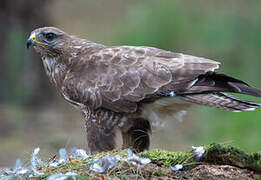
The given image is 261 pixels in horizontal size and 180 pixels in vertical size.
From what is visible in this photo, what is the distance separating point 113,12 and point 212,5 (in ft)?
10.9

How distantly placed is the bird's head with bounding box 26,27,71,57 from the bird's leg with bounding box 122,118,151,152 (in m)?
1.26

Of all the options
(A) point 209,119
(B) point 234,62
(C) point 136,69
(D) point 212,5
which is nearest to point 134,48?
(C) point 136,69

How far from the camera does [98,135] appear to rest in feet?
18.1

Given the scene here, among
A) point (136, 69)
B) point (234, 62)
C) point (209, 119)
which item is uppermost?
point (136, 69)

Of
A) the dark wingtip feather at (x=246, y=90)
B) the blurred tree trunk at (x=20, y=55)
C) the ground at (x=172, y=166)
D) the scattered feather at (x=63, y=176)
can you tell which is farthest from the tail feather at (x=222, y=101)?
the blurred tree trunk at (x=20, y=55)

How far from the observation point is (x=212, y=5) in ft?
48.1

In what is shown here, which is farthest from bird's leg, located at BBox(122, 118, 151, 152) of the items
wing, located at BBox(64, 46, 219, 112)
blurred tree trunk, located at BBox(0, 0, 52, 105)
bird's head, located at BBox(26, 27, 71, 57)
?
blurred tree trunk, located at BBox(0, 0, 52, 105)

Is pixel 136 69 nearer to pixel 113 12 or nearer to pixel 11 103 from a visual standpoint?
pixel 11 103

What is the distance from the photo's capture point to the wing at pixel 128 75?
205 inches

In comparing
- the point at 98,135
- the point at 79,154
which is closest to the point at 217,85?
the point at 98,135

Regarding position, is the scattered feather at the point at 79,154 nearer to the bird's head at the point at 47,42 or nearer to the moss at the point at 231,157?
the moss at the point at 231,157

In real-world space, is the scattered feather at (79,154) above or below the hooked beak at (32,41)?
below

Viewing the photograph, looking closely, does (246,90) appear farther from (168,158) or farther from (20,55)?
(20,55)

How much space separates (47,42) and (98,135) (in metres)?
1.31
